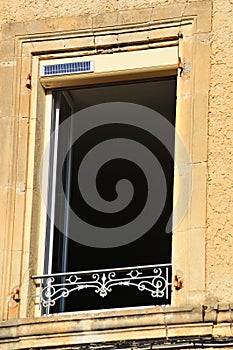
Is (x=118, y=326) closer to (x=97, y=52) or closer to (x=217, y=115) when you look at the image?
(x=217, y=115)

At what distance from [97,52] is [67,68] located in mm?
258

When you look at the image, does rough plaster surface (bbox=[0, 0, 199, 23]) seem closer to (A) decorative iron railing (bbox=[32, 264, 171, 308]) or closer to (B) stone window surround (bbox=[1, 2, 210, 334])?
(B) stone window surround (bbox=[1, 2, 210, 334])

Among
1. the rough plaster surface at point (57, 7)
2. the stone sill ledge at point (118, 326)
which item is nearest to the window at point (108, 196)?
the stone sill ledge at point (118, 326)

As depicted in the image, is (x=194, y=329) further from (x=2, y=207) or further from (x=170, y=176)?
(x=170, y=176)

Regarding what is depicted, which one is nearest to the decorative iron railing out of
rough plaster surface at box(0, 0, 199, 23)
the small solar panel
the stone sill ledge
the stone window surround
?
the stone window surround

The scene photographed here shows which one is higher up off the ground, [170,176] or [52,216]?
[170,176]

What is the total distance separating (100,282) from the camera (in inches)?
395

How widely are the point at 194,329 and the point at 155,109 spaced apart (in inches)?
111

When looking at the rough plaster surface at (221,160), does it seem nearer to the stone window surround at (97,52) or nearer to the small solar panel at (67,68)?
the stone window surround at (97,52)

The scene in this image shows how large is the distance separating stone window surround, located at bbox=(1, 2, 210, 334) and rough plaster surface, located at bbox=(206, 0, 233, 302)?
6 cm

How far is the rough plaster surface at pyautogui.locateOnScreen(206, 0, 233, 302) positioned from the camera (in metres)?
9.50

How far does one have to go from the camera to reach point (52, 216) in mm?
10297

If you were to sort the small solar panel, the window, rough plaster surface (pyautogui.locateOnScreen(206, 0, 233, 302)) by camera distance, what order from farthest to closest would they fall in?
the small solar panel, the window, rough plaster surface (pyautogui.locateOnScreen(206, 0, 233, 302))

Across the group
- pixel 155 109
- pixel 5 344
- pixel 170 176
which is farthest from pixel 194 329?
pixel 170 176
